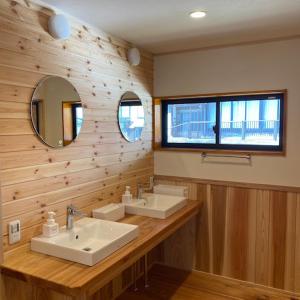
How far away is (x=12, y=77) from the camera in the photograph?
1.79 meters

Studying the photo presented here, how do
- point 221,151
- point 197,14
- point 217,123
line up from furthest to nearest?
point 217,123 < point 221,151 < point 197,14

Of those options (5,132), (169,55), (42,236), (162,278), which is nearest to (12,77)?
(5,132)

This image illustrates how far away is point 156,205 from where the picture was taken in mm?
3029

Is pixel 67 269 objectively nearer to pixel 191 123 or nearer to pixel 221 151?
pixel 221 151

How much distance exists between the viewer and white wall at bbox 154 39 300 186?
8.99 ft

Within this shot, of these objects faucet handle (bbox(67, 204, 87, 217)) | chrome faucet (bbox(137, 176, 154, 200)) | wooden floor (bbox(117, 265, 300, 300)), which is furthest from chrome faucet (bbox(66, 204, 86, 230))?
wooden floor (bbox(117, 265, 300, 300))

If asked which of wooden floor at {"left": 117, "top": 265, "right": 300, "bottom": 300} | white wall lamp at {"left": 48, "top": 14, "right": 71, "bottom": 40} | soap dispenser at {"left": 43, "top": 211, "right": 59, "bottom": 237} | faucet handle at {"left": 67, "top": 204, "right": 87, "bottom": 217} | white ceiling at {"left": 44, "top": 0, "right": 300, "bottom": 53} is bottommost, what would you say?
wooden floor at {"left": 117, "top": 265, "right": 300, "bottom": 300}

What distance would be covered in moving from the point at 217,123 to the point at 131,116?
91 centimetres

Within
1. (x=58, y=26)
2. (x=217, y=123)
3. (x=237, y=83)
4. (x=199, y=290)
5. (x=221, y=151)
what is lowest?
(x=199, y=290)

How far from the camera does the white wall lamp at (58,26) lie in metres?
1.99

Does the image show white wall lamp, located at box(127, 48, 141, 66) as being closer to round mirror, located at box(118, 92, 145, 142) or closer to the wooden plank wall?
round mirror, located at box(118, 92, 145, 142)

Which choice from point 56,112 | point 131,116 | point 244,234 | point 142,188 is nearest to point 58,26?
point 56,112

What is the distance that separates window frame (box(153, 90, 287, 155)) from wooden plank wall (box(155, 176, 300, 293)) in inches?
13.7

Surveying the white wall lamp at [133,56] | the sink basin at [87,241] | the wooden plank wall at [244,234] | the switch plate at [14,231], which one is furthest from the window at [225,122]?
the switch plate at [14,231]
